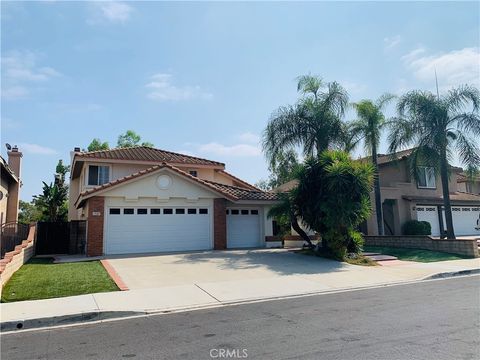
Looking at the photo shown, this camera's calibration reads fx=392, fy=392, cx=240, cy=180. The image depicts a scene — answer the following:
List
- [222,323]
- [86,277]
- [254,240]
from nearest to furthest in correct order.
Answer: [222,323], [86,277], [254,240]

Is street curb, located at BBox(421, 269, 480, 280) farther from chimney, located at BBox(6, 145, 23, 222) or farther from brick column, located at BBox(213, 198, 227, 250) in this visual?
chimney, located at BBox(6, 145, 23, 222)

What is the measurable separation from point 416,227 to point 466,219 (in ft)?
24.7

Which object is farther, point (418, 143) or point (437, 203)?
point (437, 203)

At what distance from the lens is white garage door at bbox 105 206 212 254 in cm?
1866

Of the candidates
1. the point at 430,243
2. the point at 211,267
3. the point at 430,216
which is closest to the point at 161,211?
the point at 211,267

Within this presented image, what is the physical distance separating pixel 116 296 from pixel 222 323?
3649mm

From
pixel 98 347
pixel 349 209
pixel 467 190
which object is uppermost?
pixel 467 190

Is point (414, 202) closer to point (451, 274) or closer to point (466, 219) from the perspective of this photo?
point (466, 219)

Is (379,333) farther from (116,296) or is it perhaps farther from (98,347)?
(116,296)

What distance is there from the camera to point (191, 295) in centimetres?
1022

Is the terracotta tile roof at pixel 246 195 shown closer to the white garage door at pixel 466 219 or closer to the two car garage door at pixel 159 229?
the two car garage door at pixel 159 229

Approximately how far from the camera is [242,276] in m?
13.1

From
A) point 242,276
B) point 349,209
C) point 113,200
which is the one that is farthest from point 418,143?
point 113,200

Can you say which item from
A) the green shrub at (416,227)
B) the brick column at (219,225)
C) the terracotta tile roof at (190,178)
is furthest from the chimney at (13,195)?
the green shrub at (416,227)
